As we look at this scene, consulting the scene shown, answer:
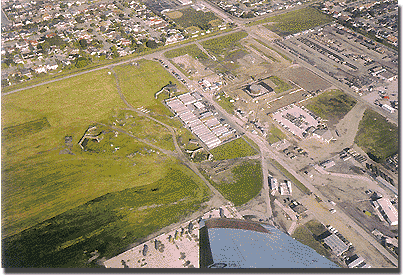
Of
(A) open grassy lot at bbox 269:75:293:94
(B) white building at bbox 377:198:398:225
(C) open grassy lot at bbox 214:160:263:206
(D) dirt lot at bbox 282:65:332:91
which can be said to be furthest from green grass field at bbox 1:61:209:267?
(D) dirt lot at bbox 282:65:332:91

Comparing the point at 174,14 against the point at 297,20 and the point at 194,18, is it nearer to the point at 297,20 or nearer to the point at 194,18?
the point at 194,18

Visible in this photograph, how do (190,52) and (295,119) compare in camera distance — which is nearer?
(295,119)

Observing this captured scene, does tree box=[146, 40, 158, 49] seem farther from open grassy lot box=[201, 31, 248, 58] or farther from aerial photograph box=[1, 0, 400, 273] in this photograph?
open grassy lot box=[201, 31, 248, 58]

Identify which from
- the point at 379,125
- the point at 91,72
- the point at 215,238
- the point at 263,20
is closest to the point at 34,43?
the point at 91,72

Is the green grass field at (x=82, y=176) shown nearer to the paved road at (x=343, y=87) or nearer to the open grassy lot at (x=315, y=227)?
the open grassy lot at (x=315, y=227)

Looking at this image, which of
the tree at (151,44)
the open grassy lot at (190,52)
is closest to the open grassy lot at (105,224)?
the open grassy lot at (190,52)

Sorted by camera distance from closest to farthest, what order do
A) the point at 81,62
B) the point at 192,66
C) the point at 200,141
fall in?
the point at 200,141 < the point at 81,62 < the point at 192,66

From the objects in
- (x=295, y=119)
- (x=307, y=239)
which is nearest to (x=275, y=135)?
(x=295, y=119)
